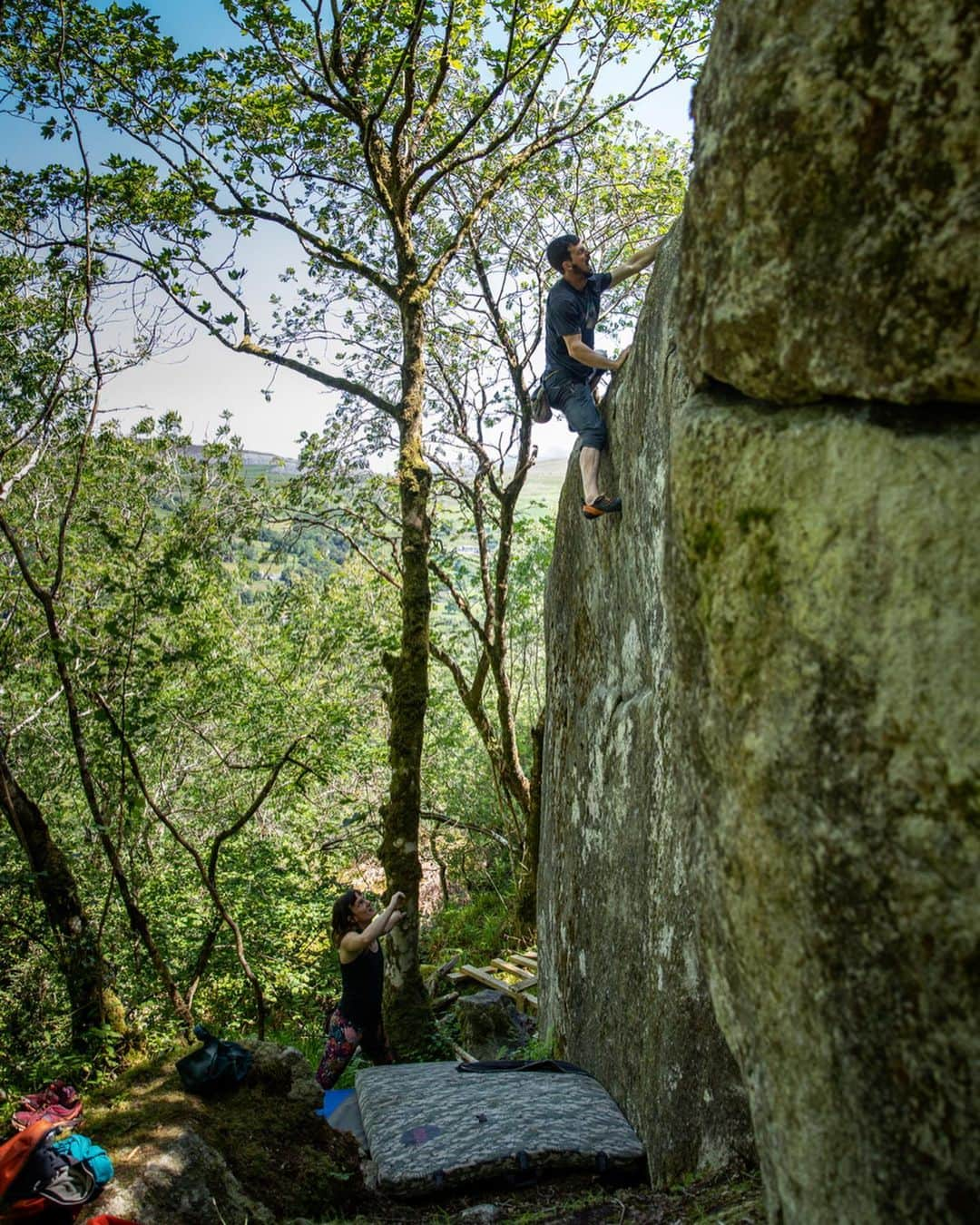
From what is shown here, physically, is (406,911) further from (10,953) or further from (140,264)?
(140,264)

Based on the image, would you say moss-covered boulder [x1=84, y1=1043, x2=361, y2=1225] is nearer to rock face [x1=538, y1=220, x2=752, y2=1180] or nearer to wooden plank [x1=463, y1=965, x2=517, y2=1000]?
rock face [x1=538, y1=220, x2=752, y2=1180]

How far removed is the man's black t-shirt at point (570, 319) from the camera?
22.5ft

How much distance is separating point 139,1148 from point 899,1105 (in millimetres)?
4049

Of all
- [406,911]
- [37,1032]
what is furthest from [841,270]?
[37,1032]

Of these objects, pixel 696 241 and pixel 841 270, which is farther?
pixel 696 241

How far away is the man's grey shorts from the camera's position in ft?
22.4

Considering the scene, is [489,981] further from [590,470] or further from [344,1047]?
[590,470]

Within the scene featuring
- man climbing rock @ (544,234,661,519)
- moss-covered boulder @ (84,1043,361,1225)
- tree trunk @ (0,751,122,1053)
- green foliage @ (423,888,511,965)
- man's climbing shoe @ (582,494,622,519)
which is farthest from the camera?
green foliage @ (423,888,511,965)

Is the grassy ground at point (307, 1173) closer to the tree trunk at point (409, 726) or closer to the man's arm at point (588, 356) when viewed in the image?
the tree trunk at point (409, 726)

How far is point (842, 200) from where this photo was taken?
2166 mm

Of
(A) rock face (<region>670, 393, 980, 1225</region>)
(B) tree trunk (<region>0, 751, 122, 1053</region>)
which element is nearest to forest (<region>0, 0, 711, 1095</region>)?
(B) tree trunk (<region>0, 751, 122, 1053</region>)

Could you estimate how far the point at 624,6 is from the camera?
12094 millimetres

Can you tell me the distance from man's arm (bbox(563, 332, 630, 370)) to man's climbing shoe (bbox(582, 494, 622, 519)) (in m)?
1.00

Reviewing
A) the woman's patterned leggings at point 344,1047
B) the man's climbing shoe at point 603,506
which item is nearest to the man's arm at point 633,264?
the man's climbing shoe at point 603,506
